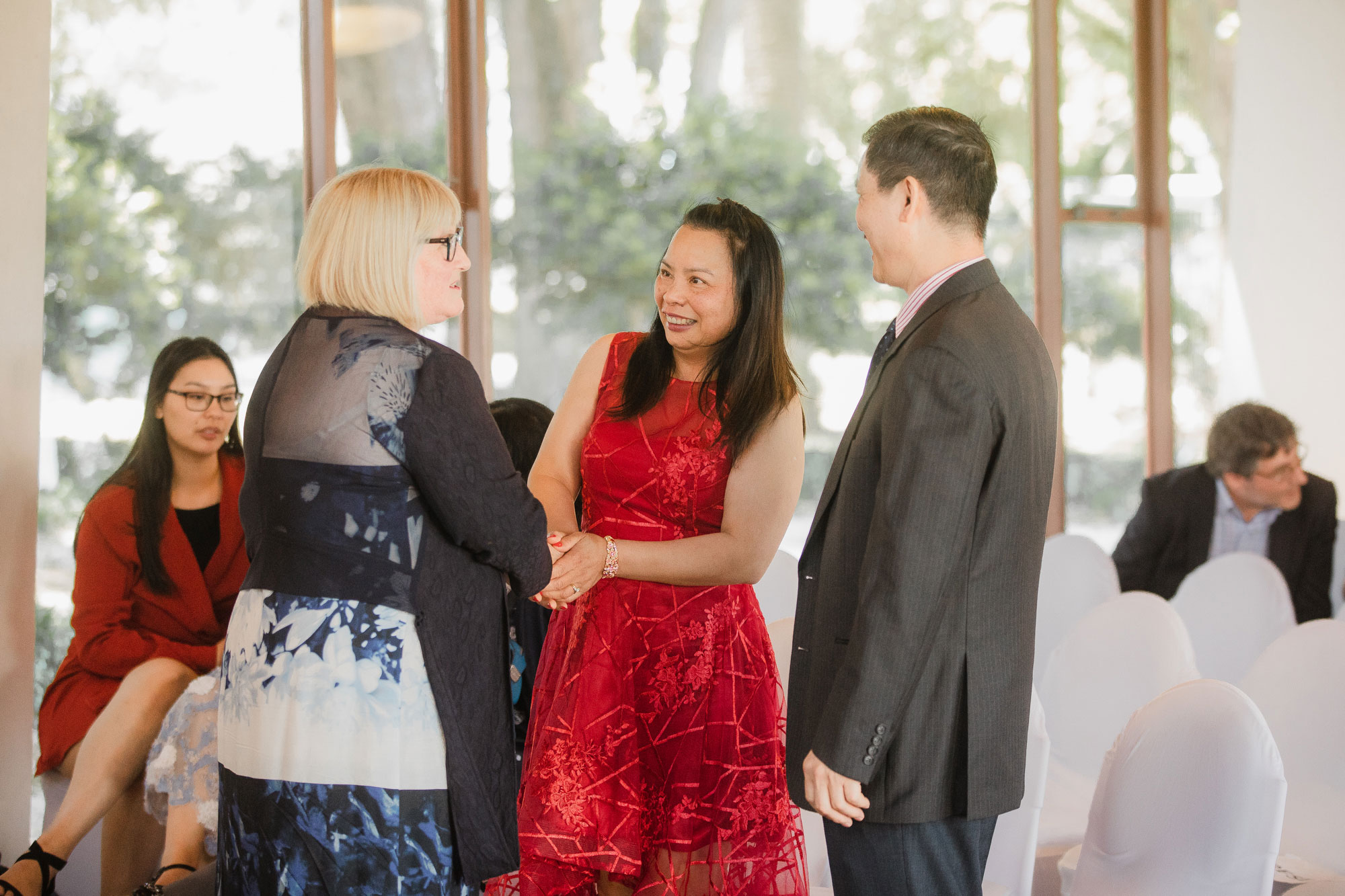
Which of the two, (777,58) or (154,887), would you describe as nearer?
(154,887)

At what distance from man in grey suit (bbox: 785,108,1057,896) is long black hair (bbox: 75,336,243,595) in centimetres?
206

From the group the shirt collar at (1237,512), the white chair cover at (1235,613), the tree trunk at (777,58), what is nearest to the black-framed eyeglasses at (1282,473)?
the shirt collar at (1237,512)

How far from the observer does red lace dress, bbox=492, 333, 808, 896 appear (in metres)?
2.07

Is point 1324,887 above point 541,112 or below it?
below

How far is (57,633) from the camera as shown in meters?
3.91

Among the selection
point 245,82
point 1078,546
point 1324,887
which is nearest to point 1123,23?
point 1078,546

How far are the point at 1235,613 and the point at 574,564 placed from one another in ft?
9.26

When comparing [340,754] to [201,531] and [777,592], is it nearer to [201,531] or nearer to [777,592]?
[201,531]

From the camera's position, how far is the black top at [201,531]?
3.10 m

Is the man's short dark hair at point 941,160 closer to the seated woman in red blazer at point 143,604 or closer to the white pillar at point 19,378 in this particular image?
the seated woman in red blazer at point 143,604

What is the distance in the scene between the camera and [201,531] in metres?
3.12

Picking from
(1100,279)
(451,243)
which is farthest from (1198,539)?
(451,243)

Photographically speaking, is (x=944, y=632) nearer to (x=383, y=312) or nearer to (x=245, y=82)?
(x=383, y=312)

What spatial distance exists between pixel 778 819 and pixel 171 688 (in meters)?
1.67
